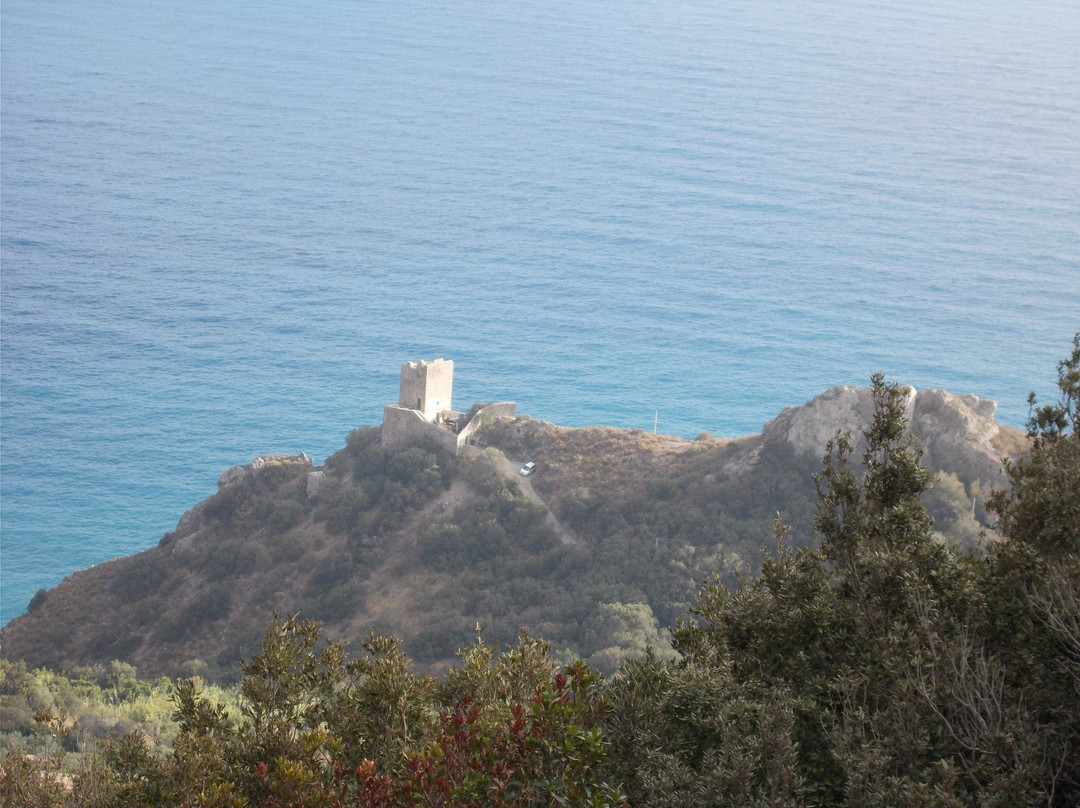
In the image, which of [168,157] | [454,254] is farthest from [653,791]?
[168,157]

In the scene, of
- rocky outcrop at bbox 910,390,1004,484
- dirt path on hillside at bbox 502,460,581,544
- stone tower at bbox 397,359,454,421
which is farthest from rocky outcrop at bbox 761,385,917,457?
stone tower at bbox 397,359,454,421

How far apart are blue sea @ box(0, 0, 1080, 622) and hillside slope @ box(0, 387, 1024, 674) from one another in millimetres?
13846

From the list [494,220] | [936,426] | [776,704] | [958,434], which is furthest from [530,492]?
[494,220]

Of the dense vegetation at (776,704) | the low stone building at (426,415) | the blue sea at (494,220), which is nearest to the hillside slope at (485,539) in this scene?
the low stone building at (426,415)

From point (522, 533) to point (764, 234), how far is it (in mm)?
80780

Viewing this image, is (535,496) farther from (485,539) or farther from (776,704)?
(776,704)

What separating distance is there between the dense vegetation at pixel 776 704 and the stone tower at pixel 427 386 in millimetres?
31910

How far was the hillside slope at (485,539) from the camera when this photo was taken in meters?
36.1

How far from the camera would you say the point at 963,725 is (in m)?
7.57

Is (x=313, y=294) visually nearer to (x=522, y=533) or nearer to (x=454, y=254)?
(x=454, y=254)

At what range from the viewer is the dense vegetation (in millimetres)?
7195

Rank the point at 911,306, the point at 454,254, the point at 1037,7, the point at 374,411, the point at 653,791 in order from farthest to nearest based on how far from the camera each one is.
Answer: the point at 1037,7 < the point at 454,254 < the point at 911,306 < the point at 374,411 < the point at 653,791

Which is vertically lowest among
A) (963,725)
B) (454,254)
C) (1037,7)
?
(963,725)

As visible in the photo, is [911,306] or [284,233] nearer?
[911,306]
